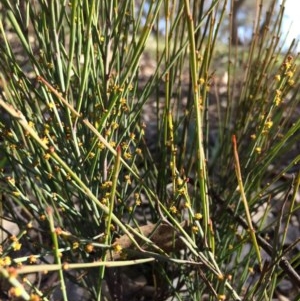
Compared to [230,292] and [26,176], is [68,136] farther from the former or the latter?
[230,292]

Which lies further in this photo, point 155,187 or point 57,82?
point 155,187

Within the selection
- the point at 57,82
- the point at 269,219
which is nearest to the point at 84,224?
the point at 57,82

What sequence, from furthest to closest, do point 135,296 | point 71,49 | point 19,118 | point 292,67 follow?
1. point 135,296
2. point 292,67
3. point 71,49
4. point 19,118

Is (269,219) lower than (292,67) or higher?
lower

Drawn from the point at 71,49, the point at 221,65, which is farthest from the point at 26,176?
the point at 221,65

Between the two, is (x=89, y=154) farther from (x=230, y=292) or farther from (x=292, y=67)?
(x=292, y=67)

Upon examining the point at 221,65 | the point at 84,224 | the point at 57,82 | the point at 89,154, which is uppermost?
the point at 57,82

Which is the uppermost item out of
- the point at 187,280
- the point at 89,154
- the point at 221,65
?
the point at 89,154

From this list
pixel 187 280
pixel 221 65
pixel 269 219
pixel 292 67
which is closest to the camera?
pixel 292 67

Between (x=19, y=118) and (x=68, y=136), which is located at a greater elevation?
(x=19, y=118)
